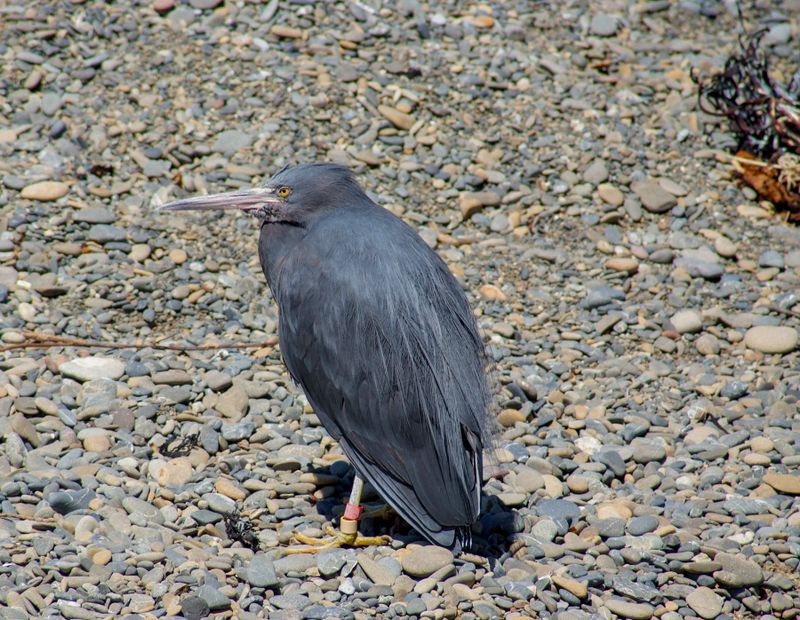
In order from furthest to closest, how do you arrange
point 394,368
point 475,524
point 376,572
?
point 475,524, point 394,368, point 376,572

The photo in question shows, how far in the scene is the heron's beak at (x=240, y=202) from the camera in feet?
16.4

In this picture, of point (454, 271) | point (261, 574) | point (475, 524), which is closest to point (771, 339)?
point (454, 271)

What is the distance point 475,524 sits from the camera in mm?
4918

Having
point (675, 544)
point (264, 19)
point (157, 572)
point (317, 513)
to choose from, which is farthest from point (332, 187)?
point (264, 19)

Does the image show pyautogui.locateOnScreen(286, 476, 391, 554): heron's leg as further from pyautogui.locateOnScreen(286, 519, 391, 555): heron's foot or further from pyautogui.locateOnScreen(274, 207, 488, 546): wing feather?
pyautogui.locateOnScreen(274, 207, 488, 546): wing feather

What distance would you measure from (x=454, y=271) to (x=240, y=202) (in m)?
2.13

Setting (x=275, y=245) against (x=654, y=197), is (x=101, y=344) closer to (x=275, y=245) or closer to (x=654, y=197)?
(x=275, y=245)

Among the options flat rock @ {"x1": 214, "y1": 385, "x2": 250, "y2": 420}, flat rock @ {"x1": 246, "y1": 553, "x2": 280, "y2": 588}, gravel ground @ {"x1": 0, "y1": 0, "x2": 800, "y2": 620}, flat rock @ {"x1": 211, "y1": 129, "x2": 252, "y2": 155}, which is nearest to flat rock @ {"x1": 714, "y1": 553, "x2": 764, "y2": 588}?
gravel ground @ {"x1": 0, "y1": 0, "x2": 800, "y2": 620}

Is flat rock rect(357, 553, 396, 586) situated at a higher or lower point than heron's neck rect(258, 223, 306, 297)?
lower

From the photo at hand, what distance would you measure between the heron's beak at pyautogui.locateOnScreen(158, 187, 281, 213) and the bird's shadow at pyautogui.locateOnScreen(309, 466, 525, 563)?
1.41 m

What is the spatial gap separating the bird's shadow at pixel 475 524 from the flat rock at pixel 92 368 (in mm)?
1331

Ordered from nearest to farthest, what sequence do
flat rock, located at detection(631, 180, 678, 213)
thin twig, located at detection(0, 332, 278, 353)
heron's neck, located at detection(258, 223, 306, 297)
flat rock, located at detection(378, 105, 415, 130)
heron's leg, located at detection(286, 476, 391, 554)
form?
heron's leg, located at detection(286, 476, 391, 554) → heron's neck, located at detection(258, 223, 306, 297) → thin twig, located at detection(0, 332, 278, 353) → flat rock, located at detection(631, 180, 678, 213) → flat rock, located at detection(378, 105, 415, 130)

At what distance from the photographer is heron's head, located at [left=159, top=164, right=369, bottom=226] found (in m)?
4.95

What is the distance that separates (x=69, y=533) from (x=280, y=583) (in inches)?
39.1
